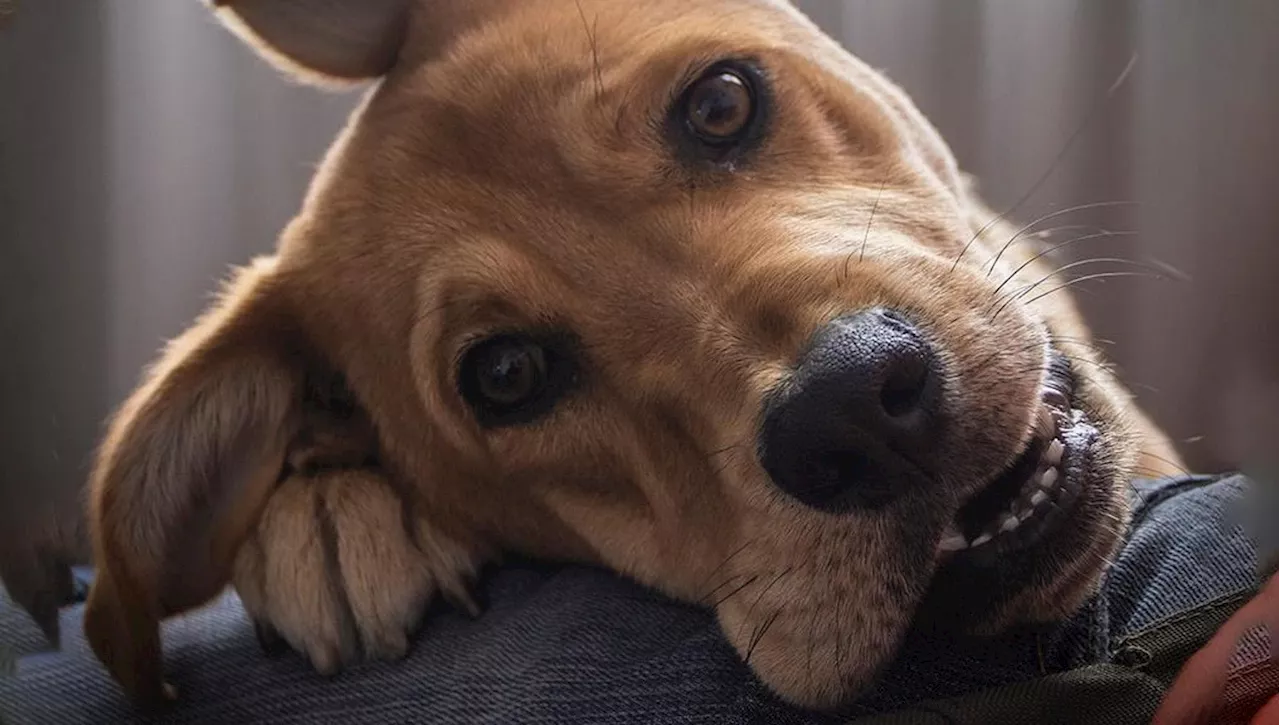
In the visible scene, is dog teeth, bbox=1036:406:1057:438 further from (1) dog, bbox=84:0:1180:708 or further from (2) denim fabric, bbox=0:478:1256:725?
(2) denim fabric, bbox=0:478:1256:725

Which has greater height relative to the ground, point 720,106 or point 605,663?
point 720,106

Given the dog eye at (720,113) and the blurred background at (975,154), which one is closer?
the blurred background at (975,154)

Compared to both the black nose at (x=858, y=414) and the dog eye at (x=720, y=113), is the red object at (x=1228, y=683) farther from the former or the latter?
the dog eye at (x=720, y=113)

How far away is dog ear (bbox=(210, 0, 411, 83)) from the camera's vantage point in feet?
4.25

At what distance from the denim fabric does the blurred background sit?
108 mm

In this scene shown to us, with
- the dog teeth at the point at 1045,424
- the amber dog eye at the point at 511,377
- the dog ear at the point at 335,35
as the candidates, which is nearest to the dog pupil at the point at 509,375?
the amber dog eye at the point at 511,377

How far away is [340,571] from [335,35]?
2.26 feet

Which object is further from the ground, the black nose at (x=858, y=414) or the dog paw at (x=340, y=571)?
the black nose at (x=858, y=414)

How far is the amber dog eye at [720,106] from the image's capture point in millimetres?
1206

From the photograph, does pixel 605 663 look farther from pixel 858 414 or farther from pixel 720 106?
pixel 720 106

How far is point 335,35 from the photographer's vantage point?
138 cm

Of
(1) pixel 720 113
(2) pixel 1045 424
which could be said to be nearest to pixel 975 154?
(1) pixel 720 113

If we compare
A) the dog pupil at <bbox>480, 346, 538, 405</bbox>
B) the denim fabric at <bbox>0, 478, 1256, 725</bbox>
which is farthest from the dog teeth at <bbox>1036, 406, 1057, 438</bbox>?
the dog pupil at <bbox>480, 346, 538, 405</bbox>

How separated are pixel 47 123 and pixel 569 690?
2.36 feet
